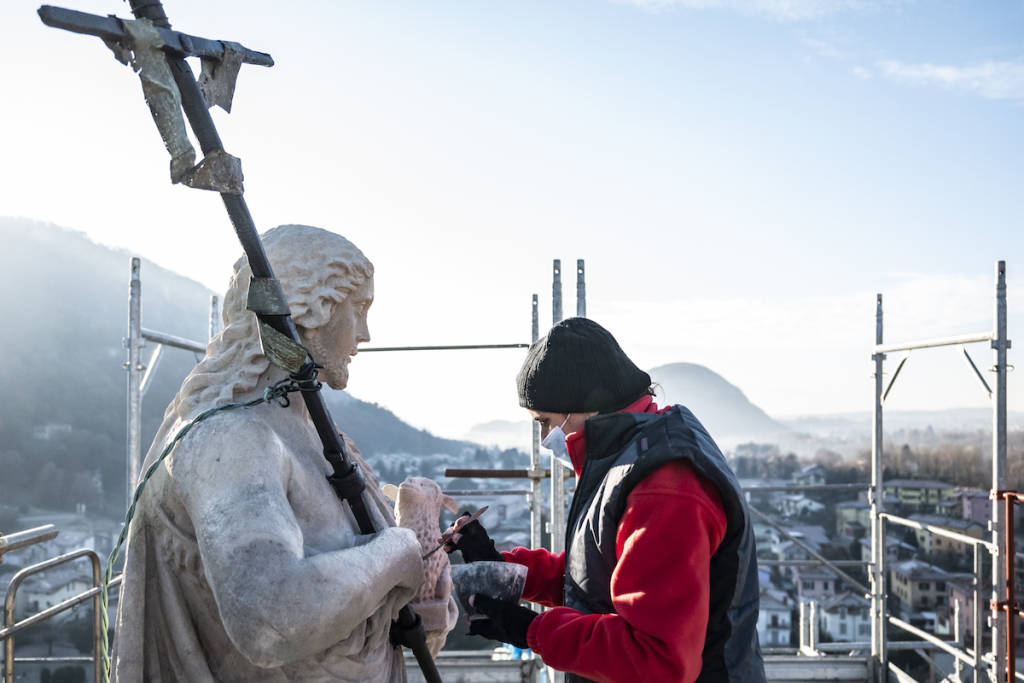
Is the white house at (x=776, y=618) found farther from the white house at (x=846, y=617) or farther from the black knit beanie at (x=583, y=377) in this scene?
the black knit beanie at (x=583, y=377)

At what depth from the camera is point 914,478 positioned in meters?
26.6

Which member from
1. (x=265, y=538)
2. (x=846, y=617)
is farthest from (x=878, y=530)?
(x=846, y=617)

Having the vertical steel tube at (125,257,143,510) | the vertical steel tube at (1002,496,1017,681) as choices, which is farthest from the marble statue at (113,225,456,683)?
the vertical steel tube at (1002,496,1017,681)

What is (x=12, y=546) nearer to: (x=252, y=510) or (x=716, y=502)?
(x=252, y=510)

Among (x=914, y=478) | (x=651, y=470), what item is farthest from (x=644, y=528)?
(x=914, y=478)

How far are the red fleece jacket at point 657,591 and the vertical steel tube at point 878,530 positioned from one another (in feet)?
24.6

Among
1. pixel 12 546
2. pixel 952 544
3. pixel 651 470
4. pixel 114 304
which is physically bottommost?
pixel 952 544

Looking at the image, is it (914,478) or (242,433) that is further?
(914,478)

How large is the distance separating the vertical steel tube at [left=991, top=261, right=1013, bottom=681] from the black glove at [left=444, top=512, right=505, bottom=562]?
16.7ft

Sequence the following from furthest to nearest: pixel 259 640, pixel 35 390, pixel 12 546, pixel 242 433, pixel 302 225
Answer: pixel 35 390
pixel 12 546
pixel 302 225
pixel 242 433
pixel 259 640

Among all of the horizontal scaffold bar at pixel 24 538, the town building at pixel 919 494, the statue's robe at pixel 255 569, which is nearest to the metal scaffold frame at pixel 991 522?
the statue's robe at pixel 255 569

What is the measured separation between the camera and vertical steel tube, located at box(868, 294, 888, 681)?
29.0ft

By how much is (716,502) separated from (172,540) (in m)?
1.35

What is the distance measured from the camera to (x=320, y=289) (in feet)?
7.63
